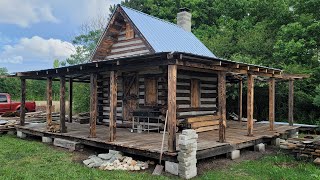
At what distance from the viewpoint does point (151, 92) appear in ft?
45.5

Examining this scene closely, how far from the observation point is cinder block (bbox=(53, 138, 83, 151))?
11.4 m

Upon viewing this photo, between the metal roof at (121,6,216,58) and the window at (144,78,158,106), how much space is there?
1552 millimetres

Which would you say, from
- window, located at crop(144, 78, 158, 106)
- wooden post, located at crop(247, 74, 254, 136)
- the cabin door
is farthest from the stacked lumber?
the cabin door

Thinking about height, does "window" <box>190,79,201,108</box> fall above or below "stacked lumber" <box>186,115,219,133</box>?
above

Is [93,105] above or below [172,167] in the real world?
above

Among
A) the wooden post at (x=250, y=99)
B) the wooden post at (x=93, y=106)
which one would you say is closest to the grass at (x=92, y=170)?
the wooden post at (x=93, y=106)

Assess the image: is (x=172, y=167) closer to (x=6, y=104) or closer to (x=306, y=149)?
(x=306, y=149)

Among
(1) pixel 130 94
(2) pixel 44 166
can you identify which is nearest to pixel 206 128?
(1) pixel 130 94

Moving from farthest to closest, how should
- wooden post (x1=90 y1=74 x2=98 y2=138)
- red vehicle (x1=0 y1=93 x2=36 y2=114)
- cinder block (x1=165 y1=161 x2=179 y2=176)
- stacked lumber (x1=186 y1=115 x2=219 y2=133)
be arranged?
1. red vehicle (x1=0 y1=93 x2=36 y2=114)
2. stacked lumber (x1=186 y1=115 x2=219 y2=133)
3. wooden post (x1=90 y1=74 x2=98 y2=138)
4. cinder block (x1=165 y1=161 x2=179 y2=176)

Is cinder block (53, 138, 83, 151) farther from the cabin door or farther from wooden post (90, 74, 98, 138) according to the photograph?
the cabin door

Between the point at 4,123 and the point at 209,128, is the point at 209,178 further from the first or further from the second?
the point at 4,123

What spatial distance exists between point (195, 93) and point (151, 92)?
Answer: 2296 millimetres

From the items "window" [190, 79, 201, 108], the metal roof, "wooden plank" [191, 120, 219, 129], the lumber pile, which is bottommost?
the lumber pile

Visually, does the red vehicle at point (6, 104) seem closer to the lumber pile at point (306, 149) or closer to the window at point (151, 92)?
the window at point (151, 92)
